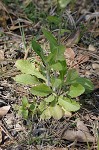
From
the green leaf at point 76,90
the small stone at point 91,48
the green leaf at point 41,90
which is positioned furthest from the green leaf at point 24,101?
the small stone at point 91,48

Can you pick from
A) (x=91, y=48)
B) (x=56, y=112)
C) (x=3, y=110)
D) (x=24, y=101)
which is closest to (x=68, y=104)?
(x=56, y=112)

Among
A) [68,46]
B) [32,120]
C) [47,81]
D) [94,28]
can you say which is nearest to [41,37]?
[68,46]

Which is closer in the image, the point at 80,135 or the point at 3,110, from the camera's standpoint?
the point at 80,135

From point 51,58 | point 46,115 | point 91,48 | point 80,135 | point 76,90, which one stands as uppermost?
point 91,48

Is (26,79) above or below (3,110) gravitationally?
above

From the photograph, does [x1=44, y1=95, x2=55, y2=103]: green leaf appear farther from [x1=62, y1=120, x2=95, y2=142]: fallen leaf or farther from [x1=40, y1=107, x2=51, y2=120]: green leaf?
[x1=62, y1=120, x2=95, y2=142]: fallen leaf

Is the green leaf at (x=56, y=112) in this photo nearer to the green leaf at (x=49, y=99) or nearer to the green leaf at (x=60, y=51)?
the green leaf at (x=49, y=99)

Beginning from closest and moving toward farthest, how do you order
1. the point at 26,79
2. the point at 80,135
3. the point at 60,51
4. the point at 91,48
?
the point at 60,51 → the point at 80,135 → the point at 26,79 → the point at 91,48

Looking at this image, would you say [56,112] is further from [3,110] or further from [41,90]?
[3,110]
